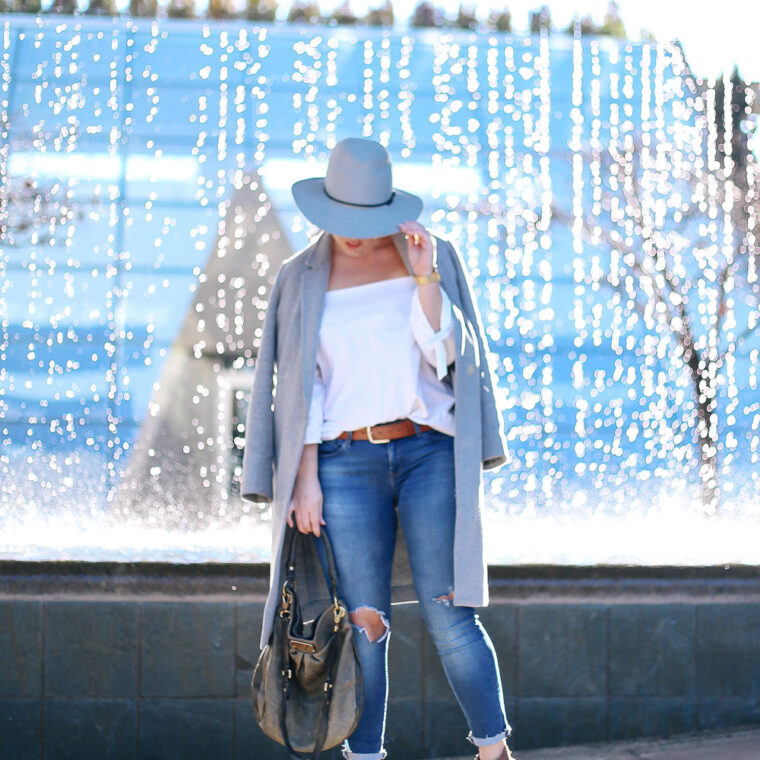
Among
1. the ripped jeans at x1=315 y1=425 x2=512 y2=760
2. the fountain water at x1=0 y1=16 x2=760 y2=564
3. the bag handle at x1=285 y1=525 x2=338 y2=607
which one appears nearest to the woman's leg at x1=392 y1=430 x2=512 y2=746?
the ripped jeans at x1=315 y1=425 x2=512 y2=760

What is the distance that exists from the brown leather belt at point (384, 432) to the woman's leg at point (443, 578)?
0.02 metres

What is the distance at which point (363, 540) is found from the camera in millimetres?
2301

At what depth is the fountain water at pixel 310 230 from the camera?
12.0 meters

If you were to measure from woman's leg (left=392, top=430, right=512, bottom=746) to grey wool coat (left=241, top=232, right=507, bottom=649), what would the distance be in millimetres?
43

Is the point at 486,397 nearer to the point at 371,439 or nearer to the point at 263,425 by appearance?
the point at 371,439

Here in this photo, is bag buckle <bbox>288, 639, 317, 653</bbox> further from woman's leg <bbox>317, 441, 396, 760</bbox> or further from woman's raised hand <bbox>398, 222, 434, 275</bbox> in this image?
woman's raised hand <bbox>398, 222, 434, 275</bbox>

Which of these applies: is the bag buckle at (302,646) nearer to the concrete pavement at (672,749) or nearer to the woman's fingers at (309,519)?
the woman's fingers at (309,519)

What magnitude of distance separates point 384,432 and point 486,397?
0.24m

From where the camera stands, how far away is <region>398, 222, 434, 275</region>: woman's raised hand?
7.41ft

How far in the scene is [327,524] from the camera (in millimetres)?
2324

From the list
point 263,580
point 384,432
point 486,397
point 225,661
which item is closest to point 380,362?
point 384,432

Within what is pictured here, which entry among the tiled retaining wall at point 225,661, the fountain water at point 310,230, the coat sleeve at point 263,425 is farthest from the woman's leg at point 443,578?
the fountain water at point 310,230

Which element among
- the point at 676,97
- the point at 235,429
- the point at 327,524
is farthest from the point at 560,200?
the point at 327,524

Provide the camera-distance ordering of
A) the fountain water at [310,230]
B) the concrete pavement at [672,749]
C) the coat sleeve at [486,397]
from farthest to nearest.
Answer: the fountain water at [310,230] < the concrete pavement at [672,749] < the coat sleeve at [486,397]
